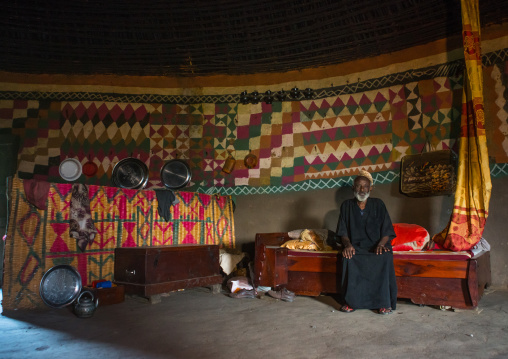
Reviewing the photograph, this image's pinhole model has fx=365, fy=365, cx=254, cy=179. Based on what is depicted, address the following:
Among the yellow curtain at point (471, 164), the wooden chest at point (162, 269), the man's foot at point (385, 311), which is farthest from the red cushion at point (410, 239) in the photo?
the wooden chest at point (162, 269)

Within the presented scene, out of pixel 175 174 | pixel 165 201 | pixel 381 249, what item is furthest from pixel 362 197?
pixel 175 174

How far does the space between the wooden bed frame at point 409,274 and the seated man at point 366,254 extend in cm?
25

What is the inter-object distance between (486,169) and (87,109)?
6.28 meters

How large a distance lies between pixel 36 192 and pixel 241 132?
11.7 ft

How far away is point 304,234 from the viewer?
4.67 m

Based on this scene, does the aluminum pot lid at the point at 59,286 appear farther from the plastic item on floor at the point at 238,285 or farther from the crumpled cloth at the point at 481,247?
the crumpled cloth at the point at 481,247

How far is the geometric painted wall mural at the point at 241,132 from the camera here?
5.65 meters

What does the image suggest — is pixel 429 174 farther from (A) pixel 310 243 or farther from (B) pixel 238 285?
(B) pixel 238 285

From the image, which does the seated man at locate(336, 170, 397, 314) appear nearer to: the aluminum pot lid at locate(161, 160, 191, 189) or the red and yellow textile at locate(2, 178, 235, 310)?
the red and yellow textile at locate(2, 178, 235, 310)

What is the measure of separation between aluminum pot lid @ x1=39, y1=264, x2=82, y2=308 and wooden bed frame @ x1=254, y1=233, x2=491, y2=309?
2027mm

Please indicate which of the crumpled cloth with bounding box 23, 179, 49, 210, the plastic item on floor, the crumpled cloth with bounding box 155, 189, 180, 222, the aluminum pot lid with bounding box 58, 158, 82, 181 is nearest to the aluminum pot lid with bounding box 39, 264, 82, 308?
the crumpled cloth with bounding box 23, 179, 49, 210

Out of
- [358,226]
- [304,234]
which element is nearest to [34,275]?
[304,234]

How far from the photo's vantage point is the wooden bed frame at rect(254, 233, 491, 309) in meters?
3.58

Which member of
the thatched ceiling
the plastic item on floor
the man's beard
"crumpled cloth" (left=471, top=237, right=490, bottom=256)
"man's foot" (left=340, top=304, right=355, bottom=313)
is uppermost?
the thatched ceiling
